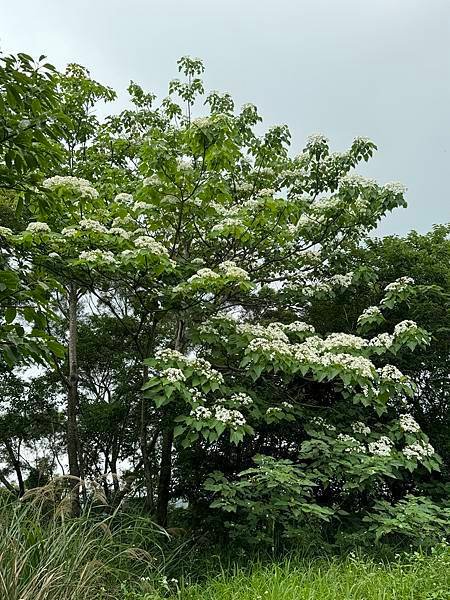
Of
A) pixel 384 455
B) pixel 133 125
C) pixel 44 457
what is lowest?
pixel 384 455

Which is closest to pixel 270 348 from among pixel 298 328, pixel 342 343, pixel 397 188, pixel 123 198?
pixel 342 343

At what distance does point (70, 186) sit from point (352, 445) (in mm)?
2530

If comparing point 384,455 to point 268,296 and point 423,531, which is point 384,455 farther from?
point 268,296

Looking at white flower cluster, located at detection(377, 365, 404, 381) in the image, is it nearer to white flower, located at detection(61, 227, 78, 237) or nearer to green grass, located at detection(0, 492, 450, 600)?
green grass, located at detection(0, 492, 450, 600)

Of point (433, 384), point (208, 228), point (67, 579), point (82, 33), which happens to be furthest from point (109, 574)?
point (82, 33)

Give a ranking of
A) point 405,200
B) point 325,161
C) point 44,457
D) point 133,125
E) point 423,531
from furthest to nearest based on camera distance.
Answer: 1. point 44,457
2. point 133,125
3. point 325,161
4. point 405,200
5. point 423,531

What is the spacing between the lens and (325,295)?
5.14 metres

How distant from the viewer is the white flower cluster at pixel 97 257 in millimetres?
3803

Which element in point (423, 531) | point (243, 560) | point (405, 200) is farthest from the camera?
point (405, 200)

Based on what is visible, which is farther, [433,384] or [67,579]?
[433,384]

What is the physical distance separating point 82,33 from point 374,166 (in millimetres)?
2989

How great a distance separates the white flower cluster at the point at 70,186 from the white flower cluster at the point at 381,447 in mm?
2502

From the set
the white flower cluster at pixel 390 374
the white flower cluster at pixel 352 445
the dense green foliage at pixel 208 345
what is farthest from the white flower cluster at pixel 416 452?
the white flower cluster at pixel 390 374

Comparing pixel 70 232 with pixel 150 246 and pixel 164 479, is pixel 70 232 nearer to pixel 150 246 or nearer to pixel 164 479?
pixel 150 246
